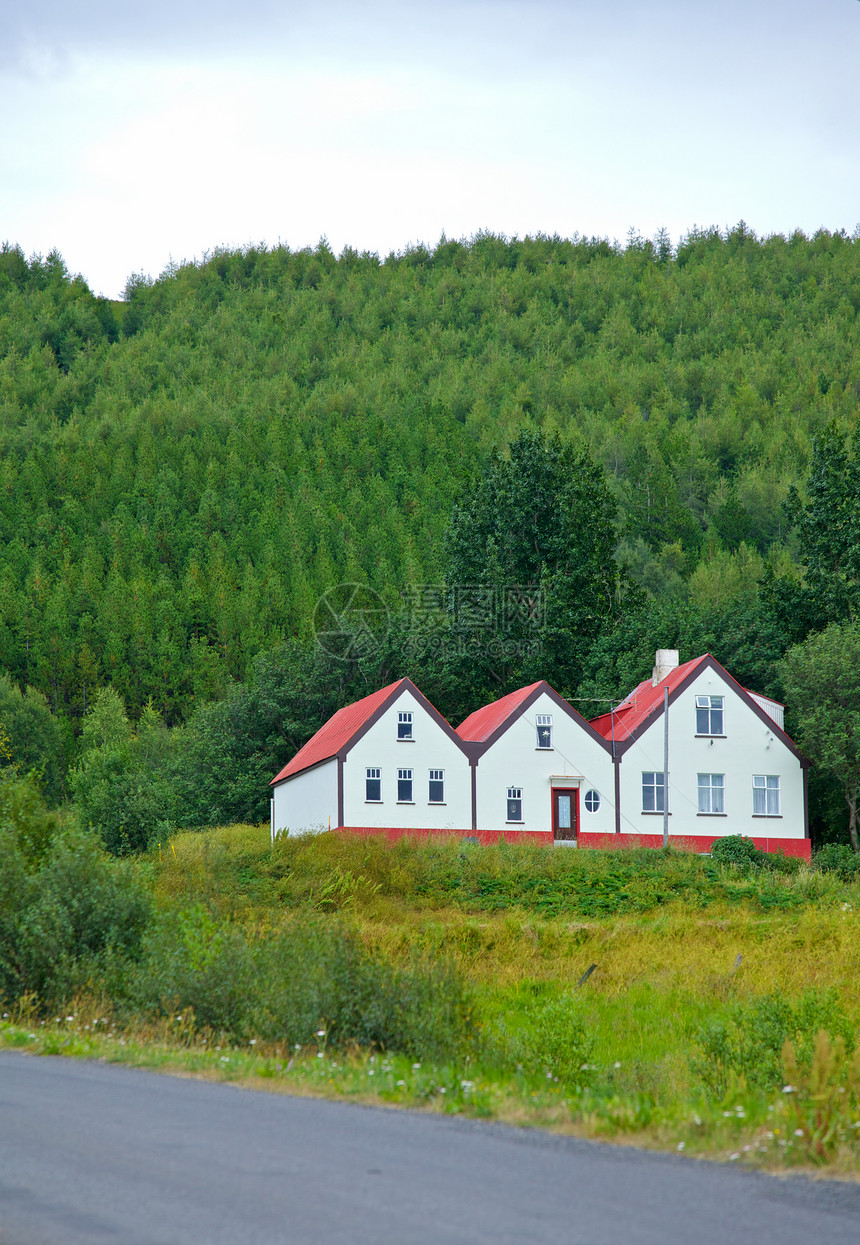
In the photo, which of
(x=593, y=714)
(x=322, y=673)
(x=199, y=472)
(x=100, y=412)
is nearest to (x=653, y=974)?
(x=593, y=714)

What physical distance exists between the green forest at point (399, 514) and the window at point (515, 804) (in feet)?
30.5

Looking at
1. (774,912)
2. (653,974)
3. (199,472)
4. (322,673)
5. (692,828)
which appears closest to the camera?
(653,974)

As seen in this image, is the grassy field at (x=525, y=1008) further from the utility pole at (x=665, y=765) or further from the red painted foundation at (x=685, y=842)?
the red painted foundation at (x=685, y=842)

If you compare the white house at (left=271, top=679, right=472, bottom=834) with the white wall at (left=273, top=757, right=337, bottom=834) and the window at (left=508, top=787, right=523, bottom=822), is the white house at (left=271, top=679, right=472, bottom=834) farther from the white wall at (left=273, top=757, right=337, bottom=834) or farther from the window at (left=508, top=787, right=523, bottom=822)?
the window at (left=508, top=787, right=523, bottom=822)

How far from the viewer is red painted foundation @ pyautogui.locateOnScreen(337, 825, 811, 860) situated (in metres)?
46.2

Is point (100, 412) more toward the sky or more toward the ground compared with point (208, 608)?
more toward the sky

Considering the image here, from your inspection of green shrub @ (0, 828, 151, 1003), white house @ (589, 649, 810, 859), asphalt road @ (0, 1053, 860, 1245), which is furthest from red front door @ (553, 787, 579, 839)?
asphalt road @ (0, 1053, 860, 1245)

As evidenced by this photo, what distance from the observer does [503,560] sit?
63.8 m

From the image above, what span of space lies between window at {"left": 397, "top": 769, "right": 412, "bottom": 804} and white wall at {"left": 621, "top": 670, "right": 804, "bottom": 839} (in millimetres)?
8497

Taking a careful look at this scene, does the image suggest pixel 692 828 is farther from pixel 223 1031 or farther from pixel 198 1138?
pixel 198 1138

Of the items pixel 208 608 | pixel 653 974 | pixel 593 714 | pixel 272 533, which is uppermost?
pixel 272 533

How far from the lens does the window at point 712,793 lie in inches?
1876

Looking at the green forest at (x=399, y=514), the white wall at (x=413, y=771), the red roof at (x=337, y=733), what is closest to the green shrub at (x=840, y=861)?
the green forest at (x=399, y=514)

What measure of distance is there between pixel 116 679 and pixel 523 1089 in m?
108
